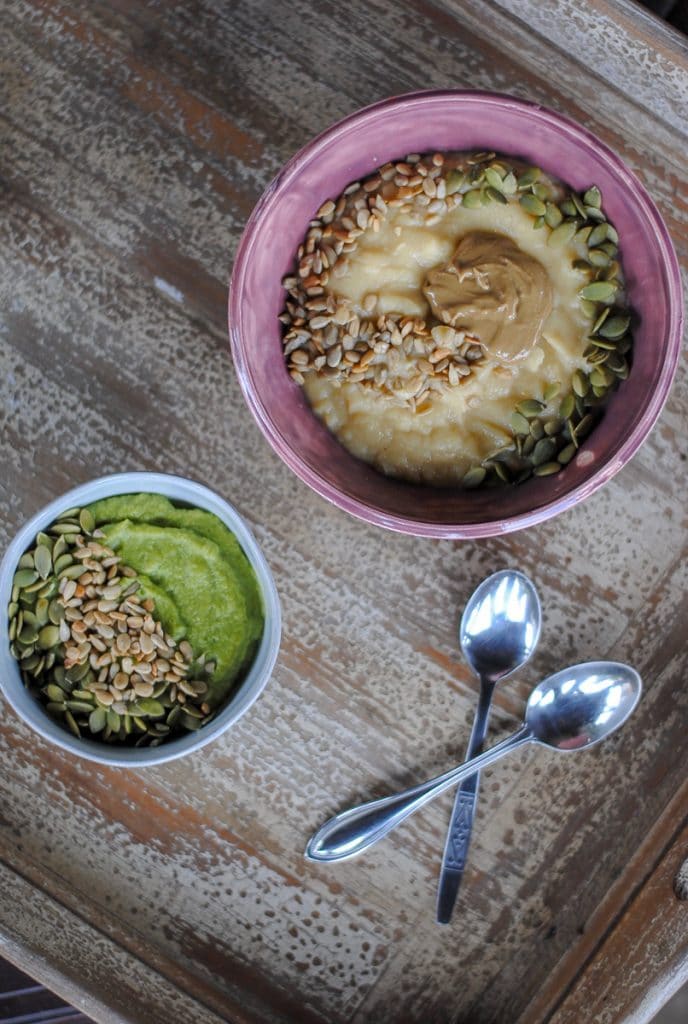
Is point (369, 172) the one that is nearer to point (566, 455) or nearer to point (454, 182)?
point (454, 182)

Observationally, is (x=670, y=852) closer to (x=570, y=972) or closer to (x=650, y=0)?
(x=570, y=972)

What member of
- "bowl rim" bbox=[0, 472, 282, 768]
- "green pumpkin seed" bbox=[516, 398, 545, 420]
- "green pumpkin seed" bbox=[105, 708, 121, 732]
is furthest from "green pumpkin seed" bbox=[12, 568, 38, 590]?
"green pumpkin seed" bbox=[516, 398, 545, 420]

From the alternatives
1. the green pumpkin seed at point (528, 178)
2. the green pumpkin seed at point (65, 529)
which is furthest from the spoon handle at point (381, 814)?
the green pumpkin seed at point (528, 178)

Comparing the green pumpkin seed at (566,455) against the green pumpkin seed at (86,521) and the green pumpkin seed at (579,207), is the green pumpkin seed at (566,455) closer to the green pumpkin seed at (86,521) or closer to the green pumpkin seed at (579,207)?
the green pumpkin seed at (579,207)

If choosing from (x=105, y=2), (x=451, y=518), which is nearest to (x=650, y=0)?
(x=105, y=2)

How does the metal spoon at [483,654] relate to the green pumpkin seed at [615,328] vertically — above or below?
below

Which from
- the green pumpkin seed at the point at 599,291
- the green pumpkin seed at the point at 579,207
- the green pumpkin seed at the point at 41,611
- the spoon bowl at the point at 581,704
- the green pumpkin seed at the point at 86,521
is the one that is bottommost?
the green pumpkin seed at the point at 41,611

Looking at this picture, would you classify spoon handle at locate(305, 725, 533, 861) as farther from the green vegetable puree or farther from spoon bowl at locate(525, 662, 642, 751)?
the green vegetable puree
